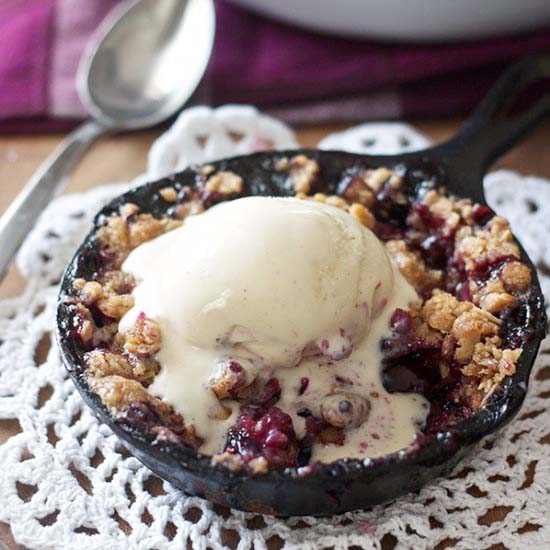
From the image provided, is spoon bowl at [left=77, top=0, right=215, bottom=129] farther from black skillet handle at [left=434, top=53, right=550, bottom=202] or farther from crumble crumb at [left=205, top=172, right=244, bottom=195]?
black skillet handle at [left=434, top=53, right=550, bottom=202]

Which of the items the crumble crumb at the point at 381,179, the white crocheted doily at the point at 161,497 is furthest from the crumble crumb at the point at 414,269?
the white crocheted doily at the point at 161,497

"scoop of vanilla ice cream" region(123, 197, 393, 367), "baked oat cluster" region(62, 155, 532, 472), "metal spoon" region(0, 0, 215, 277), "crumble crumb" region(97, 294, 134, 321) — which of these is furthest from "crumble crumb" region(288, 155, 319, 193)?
"metal spoon" region(0, 0, 215, 277)

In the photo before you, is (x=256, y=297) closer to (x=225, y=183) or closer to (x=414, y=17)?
(x=225, y=183)

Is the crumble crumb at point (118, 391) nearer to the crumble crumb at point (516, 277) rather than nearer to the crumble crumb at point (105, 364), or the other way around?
the crumble crumb at point (105, 364)

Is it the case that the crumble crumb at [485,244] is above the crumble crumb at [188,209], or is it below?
above

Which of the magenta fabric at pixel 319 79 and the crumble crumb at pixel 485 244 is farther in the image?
the magenta fabric at pixel 319 79

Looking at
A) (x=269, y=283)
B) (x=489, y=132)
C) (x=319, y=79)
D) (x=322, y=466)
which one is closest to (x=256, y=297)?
(x=269, y=283)

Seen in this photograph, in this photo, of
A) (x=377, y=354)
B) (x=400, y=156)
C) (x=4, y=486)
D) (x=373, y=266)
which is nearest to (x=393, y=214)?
(x=400, y=156)

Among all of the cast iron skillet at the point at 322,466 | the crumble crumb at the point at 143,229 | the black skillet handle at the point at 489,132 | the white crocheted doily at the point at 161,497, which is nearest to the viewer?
the cast iron skillet at the point at 322,466
